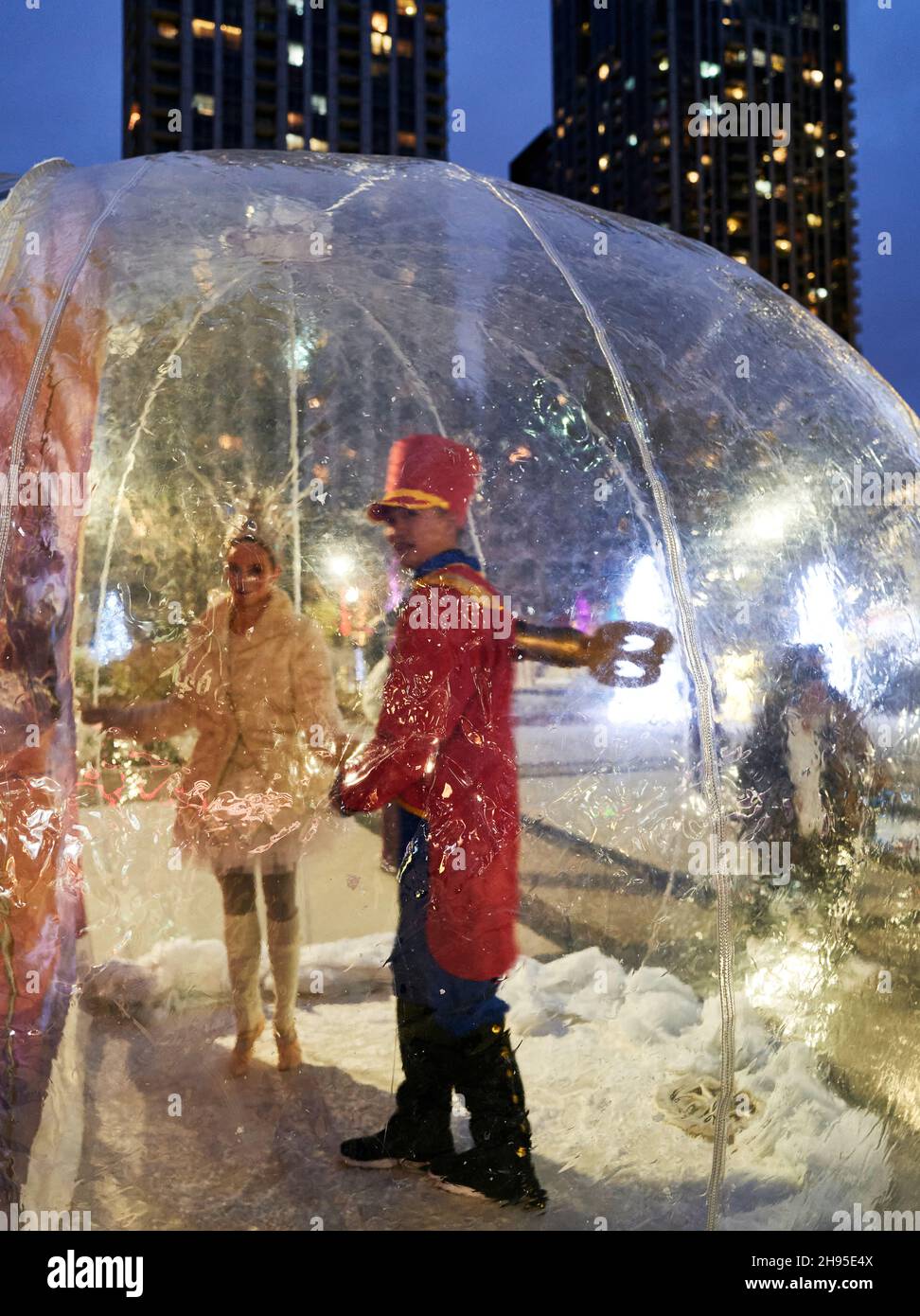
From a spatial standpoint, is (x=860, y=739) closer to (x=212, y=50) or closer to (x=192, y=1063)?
(x=192, y=1063)

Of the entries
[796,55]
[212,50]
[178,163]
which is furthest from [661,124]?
[178,163]

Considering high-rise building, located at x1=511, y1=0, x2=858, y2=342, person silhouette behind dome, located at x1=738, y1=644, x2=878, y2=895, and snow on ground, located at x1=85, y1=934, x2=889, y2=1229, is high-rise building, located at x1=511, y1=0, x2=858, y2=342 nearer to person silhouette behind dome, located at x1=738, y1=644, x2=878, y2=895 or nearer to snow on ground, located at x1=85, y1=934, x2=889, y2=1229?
person silhouette behind dome, located at x1=738, y1=644, x2=878, y2=895

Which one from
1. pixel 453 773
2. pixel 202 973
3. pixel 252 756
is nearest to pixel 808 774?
pixel 453 773

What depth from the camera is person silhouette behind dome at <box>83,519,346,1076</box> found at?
1.57 metres

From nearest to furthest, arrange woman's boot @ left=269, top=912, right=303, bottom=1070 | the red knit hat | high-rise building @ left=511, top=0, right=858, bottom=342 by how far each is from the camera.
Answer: woman's boot @ left=269, top=912, right=303, bottom=1070 < the red knit hat < high-rise building @ left=511, top=0, right=858, bottom=342

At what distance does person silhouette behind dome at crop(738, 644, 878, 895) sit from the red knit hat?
0.71 m

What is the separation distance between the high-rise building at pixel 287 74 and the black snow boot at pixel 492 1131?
195 ft

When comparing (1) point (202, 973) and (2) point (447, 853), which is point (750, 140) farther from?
(1) point (202, 973)

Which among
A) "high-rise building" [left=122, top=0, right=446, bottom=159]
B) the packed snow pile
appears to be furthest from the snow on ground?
"high-rise building" [left=122, top=0, right=446, bottom=159]

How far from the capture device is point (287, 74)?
55312mm
